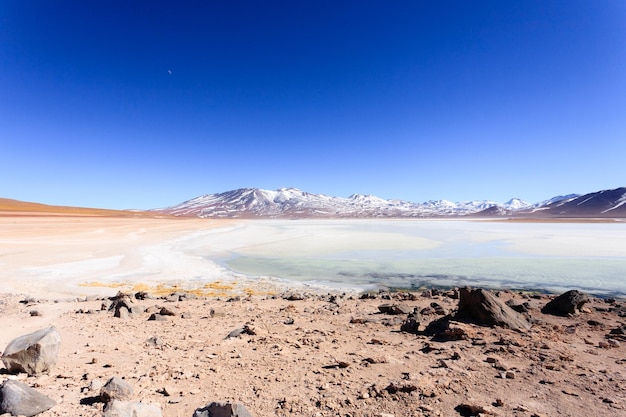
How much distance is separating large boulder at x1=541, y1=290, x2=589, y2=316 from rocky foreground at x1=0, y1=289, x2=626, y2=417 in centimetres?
3

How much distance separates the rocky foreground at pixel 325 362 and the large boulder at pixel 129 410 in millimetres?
12

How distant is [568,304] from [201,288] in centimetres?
1205

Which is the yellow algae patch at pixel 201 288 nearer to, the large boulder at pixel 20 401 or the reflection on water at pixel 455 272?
the reflection on water at pixel 455 272

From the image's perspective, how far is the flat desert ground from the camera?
4152mm

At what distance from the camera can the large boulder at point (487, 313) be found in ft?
23.0

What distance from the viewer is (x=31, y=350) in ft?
15.1

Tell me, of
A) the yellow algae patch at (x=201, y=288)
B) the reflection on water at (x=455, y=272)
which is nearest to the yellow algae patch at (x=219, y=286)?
the yellow algae patch at (x=201, y=288)

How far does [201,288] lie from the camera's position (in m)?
13.3

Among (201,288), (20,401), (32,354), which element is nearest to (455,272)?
(201,288)

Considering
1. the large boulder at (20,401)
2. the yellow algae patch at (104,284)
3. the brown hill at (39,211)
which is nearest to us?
the large boulder at (20,401)

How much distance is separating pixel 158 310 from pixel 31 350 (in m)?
4.19

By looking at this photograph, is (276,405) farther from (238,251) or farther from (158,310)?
(238,251)

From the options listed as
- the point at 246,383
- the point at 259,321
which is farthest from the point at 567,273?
the point at 246,383

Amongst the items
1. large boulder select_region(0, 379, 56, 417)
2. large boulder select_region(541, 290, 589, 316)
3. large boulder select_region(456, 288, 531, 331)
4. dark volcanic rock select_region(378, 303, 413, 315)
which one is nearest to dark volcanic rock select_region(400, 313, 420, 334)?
large boulder select_region(456, 288, 531, 331)
